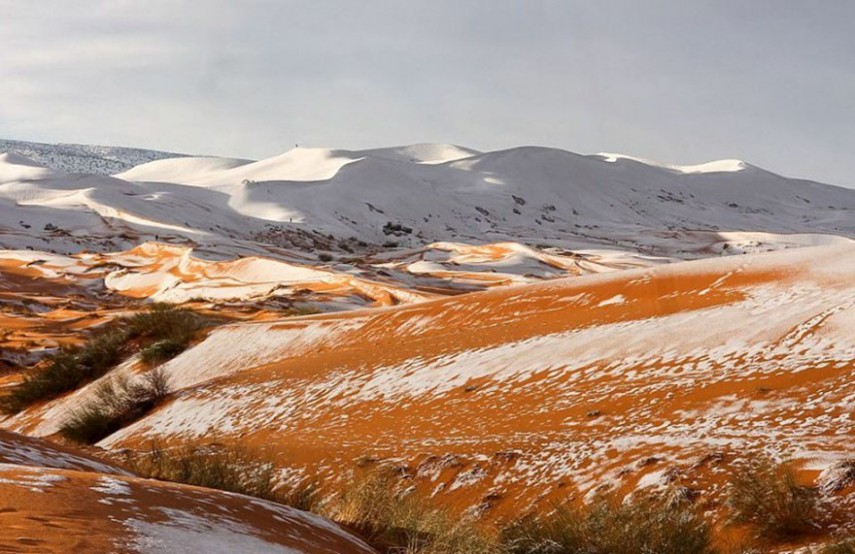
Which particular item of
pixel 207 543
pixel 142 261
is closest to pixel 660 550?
pixel 207 543

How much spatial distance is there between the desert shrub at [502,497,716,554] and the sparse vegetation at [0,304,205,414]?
9125mm

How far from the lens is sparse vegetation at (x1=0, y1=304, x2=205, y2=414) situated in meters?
12.8

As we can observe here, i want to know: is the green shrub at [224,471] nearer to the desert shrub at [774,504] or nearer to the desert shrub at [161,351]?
the desert shrub at [774,504]

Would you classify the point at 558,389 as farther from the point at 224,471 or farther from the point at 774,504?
the point at 774,504

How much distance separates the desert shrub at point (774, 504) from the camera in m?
4.46

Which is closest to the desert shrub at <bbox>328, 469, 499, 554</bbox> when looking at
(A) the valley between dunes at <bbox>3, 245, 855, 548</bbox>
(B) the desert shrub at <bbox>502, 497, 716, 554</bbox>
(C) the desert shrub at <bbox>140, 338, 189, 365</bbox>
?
(B) the desert shrub at <bbox>502, 497, 716, 554</bbox>

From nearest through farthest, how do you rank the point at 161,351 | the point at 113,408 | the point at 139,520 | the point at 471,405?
the point at 139,520 < the point at 471,405 < the point at 113,408 < the point at 161,351

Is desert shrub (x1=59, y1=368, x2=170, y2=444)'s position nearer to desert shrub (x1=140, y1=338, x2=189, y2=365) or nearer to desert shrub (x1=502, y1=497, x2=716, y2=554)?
A: desert shrub (x1=140, y1=338, x2=189, y2=365)

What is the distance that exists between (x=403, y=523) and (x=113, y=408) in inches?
258

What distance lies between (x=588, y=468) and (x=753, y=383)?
5.61 ft

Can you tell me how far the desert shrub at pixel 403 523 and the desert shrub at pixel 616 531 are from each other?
233 millimetres

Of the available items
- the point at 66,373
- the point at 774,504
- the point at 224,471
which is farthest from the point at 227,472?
the point at 66,373

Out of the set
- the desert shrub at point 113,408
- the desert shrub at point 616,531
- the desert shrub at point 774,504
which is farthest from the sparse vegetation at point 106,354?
the desert shrub at point 774,504

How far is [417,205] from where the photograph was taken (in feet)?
323
